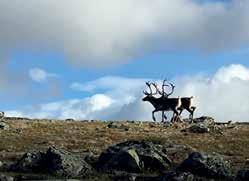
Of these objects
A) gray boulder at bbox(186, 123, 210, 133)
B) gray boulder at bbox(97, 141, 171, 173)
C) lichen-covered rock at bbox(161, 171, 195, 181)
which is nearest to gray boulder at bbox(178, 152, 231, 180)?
gray boulder at bbox(97, 141, 171, 173)

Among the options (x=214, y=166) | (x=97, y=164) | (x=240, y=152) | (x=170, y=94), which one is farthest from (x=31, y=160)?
(x=170, y=94)

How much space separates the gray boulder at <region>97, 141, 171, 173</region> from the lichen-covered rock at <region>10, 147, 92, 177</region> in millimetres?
1072

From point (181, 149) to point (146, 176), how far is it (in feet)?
24.9

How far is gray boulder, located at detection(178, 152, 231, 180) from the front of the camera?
26891 mm

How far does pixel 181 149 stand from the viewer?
34.1 meters

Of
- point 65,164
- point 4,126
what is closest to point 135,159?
point 65,164

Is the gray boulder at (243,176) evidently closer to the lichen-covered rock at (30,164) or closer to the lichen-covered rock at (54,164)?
the lichen-covered rock at (54,164)

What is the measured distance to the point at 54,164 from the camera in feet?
89.7

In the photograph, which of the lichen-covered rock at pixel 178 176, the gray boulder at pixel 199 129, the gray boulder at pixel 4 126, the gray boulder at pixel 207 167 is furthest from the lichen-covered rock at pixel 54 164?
the gray boulder at pixel 199 129

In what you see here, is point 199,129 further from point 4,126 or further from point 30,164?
point 30,164

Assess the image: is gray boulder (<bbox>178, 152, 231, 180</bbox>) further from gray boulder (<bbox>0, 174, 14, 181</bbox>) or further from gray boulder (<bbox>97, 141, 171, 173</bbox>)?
gray boulder (<bbox>0, 174, 14, 181</bbox>)

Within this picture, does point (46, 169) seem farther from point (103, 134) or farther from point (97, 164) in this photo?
point (103, 134)

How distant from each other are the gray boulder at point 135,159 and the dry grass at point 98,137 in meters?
3.33

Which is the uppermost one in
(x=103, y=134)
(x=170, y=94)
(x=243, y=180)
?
(x=170, y=94)
